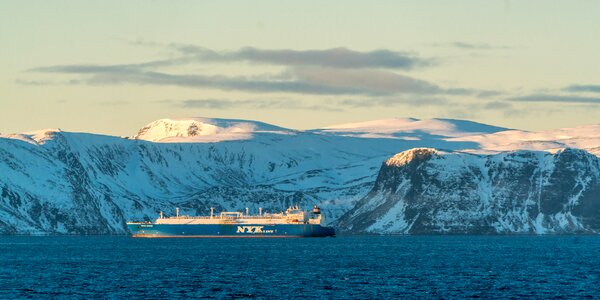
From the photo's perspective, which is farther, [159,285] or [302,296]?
[159,285]

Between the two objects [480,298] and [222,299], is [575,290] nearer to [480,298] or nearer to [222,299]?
[480,298]

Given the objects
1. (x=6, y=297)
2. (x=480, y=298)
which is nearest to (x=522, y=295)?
(x=480, y=298)

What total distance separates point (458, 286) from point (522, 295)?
54.1 ft

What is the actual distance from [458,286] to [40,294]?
59.6 metres

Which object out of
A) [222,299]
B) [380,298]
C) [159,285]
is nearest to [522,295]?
[380,298]

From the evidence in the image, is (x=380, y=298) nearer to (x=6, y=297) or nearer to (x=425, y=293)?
(x=425, y=293)

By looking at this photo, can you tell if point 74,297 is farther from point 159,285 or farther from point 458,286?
point 458,286

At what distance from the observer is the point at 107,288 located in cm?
19350

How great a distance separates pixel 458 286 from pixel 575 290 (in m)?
17.0

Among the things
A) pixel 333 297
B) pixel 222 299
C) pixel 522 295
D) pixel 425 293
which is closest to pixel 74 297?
pixel 222 299

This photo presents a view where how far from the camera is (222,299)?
17650cm

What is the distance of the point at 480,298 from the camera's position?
17850 centimetres

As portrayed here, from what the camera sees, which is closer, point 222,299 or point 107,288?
point 222,299

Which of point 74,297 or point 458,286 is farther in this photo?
point 458,286
